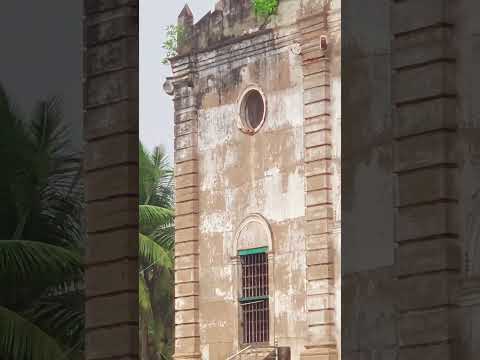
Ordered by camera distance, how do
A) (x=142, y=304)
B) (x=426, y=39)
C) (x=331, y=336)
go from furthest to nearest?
(x=142, y=304), (x=331, y=336), (x=426, y=39)

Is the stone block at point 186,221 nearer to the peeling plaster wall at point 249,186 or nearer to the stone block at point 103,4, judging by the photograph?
the peeling plaster wall at point 249,186

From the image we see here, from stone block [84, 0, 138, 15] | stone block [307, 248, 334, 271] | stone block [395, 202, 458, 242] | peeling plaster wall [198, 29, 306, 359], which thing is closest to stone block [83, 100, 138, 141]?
stone block [84, 0, 138, 15]

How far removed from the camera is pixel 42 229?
16078mm

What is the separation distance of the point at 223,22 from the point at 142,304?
696 cm

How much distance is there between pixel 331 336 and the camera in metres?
26.8

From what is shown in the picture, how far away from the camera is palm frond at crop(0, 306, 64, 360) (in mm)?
14305

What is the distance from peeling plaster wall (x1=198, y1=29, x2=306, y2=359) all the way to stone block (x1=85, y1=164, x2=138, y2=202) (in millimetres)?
15548

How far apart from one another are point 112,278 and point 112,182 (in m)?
0.78

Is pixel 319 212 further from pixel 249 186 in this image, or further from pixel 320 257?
pixel 249 186

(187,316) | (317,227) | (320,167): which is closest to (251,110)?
(320,167)

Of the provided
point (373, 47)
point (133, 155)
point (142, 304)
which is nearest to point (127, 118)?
point (133, 155)

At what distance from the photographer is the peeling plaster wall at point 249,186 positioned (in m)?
27.9

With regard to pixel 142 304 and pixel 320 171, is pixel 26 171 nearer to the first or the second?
pixel 320 171

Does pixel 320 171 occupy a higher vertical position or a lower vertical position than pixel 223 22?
lower
